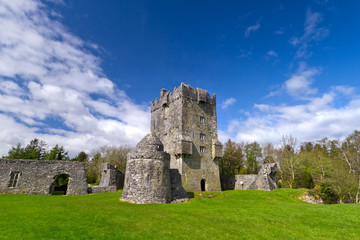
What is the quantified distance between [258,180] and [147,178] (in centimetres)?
2334

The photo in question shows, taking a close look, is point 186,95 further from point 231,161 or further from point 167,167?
point 231,161

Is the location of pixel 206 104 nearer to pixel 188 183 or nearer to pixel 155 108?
pixel 155 108

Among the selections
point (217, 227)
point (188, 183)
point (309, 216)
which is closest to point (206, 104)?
point (188, 183)

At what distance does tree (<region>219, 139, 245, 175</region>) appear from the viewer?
49.2m

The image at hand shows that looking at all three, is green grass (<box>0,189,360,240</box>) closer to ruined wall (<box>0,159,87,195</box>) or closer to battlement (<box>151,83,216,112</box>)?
ruined wall (<box>0,159,87,195</box>)

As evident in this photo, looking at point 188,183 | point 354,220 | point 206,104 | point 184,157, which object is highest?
point 206,104

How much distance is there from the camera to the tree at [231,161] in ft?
161

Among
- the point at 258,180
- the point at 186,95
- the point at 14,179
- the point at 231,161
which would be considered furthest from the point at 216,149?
the point at 14,179

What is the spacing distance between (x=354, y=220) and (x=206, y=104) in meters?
28.1

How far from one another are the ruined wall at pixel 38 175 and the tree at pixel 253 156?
38518mm

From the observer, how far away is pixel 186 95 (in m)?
36.1

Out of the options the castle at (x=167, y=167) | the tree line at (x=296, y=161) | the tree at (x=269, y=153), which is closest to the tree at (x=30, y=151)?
the tree line at (x=296, y=161)

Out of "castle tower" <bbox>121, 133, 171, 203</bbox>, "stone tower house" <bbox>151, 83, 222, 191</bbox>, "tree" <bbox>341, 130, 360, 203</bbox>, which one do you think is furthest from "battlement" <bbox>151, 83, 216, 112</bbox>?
"tree" <bbox>341, 130, 360, 203</bbox>

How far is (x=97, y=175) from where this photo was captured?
52156 mm
